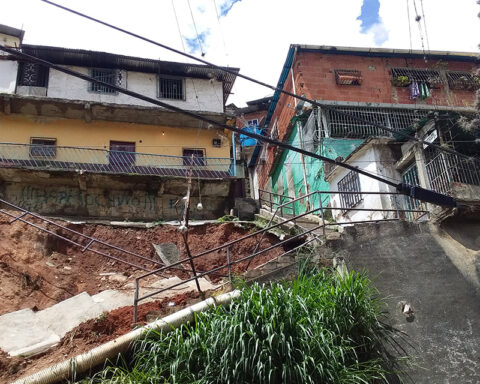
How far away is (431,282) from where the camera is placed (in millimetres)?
9828

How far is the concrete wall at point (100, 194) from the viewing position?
17.2 metres

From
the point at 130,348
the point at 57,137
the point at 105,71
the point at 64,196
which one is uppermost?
the point at 105,71

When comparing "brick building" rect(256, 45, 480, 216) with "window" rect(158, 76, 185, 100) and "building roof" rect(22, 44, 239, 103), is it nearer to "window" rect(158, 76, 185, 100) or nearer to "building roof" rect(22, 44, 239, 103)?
"building roof" rect(22, 44, 239, 103)

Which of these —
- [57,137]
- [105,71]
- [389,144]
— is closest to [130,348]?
[389,144]

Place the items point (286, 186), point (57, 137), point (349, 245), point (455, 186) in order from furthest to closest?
point (286, 186) < point (57, 137) < point (455, 186) < point (349, 245)

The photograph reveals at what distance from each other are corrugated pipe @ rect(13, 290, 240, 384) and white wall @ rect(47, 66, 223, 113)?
12586 millimetres

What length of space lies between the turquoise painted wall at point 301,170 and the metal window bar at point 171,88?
509 centimetres

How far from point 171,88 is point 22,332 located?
531 inches

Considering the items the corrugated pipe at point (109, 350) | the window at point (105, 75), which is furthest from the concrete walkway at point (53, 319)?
the window at point (105, 75)

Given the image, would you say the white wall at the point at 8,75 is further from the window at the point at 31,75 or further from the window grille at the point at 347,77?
the window grille at the point at 347,77

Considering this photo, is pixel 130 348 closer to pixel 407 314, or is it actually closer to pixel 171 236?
pixel 407 314

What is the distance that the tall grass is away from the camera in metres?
7.52

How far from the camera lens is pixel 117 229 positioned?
15086 millimetres

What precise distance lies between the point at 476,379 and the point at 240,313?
4.19m
